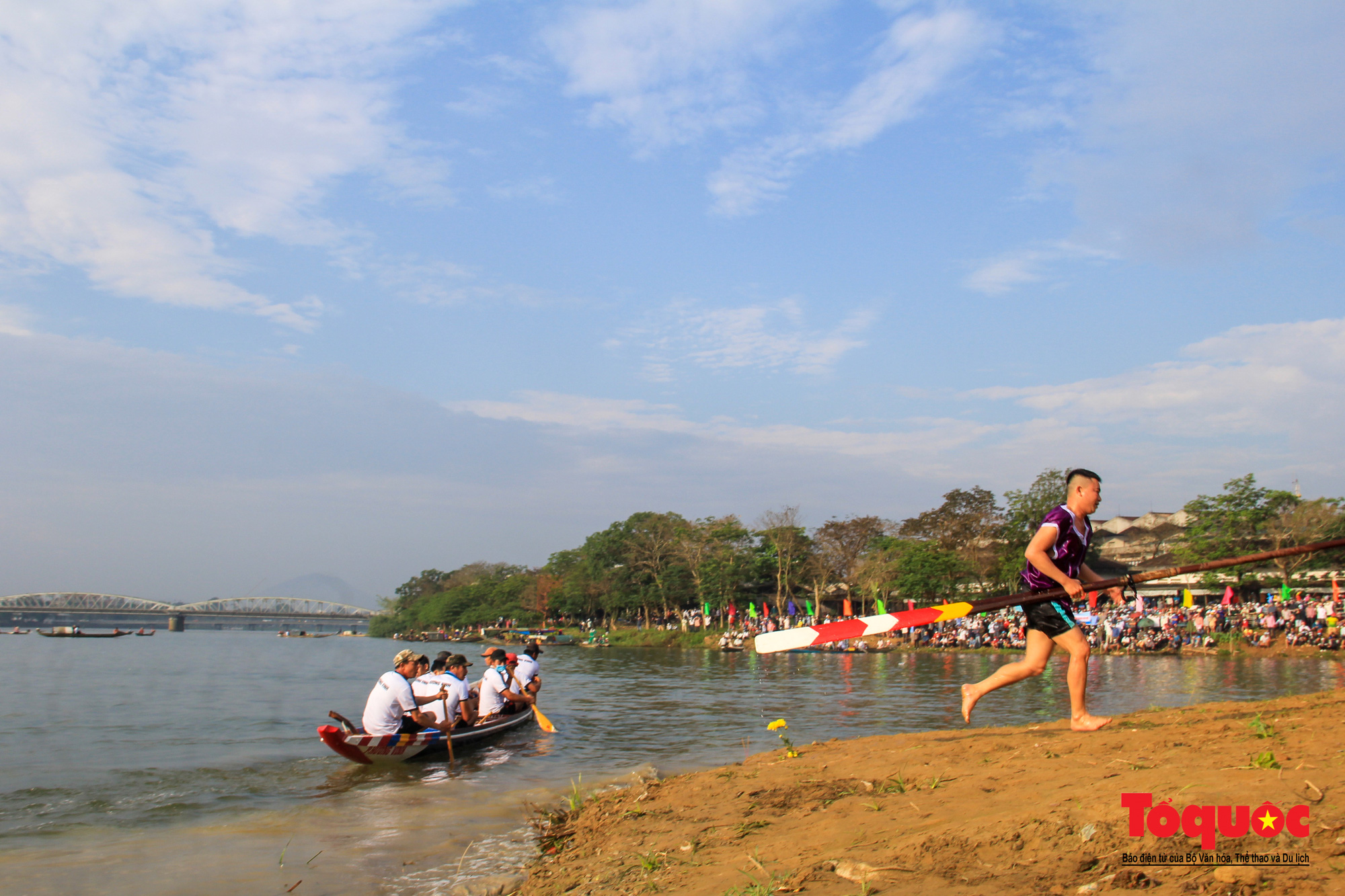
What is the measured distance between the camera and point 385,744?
10.9m

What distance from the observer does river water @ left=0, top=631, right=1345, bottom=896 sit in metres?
6.49

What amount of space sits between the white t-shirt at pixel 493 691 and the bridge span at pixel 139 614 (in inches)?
5583

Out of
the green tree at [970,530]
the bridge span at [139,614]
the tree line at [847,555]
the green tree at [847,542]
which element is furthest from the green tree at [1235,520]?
the bridge span at [139,614]

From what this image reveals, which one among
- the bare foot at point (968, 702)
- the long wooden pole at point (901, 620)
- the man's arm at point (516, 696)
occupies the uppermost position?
the long wooden pole at point (901, 620)

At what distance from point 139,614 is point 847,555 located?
153814mm

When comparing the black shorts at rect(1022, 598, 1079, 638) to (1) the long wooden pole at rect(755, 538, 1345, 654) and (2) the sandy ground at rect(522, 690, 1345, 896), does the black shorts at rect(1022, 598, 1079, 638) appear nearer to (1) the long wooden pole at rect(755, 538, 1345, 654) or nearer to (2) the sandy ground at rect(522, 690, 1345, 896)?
(1) the long wooden pole at rect(755, 538, 1345, 654)

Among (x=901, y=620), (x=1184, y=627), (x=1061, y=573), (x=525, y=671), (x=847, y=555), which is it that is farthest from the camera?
(x=847, y=555)

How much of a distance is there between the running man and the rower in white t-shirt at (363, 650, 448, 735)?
805 cm

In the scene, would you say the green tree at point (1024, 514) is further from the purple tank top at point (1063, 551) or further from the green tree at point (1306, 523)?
the purple tank top at point (1063, 551)

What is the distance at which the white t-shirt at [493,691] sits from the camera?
14.0 metres

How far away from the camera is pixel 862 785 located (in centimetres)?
553

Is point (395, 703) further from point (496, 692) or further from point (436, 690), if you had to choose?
point (496, 692)

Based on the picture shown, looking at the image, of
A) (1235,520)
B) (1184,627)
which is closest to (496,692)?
(1184,627)

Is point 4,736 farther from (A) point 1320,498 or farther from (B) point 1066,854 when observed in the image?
(A) point 1320,498
